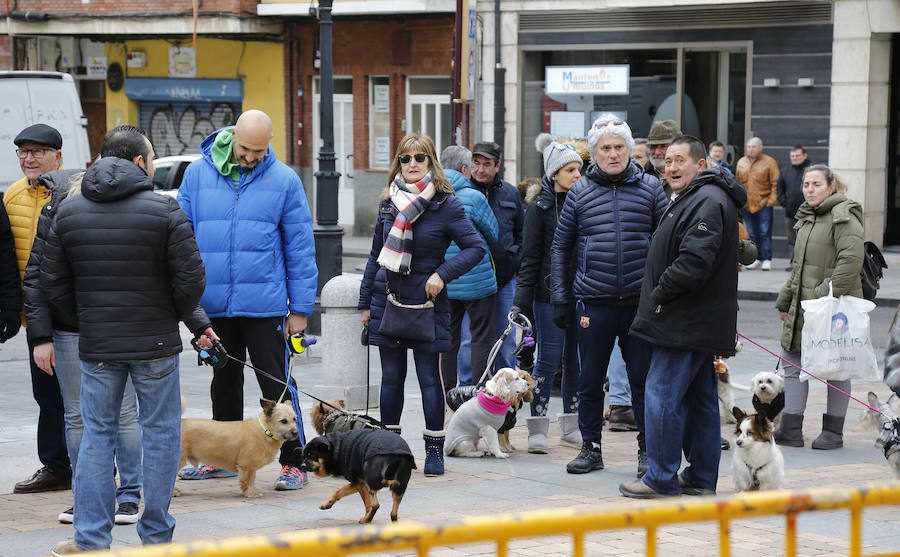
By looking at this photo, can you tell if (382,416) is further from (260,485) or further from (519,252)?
(519,252)

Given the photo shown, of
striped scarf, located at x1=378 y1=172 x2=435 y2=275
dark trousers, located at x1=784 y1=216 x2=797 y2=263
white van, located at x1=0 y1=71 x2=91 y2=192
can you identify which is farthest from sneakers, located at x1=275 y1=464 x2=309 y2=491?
dark trousers, located at x1=784 y1=216 x2=797 y2=263

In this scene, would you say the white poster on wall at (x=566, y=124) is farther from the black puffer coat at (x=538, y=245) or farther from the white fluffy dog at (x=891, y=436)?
the white fluffy dog at (x=891, y=436)

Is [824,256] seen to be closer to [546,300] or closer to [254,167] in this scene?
[546,300]

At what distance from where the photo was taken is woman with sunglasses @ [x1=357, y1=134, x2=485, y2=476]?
282 inches

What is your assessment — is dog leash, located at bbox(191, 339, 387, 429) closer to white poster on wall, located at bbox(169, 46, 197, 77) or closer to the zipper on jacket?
the zipper on jacket

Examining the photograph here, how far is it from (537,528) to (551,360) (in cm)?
557

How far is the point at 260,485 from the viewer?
7113 millimetres

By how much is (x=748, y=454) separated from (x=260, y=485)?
258cm

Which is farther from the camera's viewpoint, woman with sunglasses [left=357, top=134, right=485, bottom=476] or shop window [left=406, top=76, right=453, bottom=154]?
shop window [left=406, top=76, right=453, bottom=154]

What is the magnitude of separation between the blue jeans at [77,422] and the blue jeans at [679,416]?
100 inches

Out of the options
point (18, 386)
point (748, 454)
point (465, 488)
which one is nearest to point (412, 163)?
point (465, 488)

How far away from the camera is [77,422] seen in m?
6.08

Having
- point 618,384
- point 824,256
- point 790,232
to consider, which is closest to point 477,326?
point 618,384

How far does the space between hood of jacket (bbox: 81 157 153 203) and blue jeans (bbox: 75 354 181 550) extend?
0.67 m
